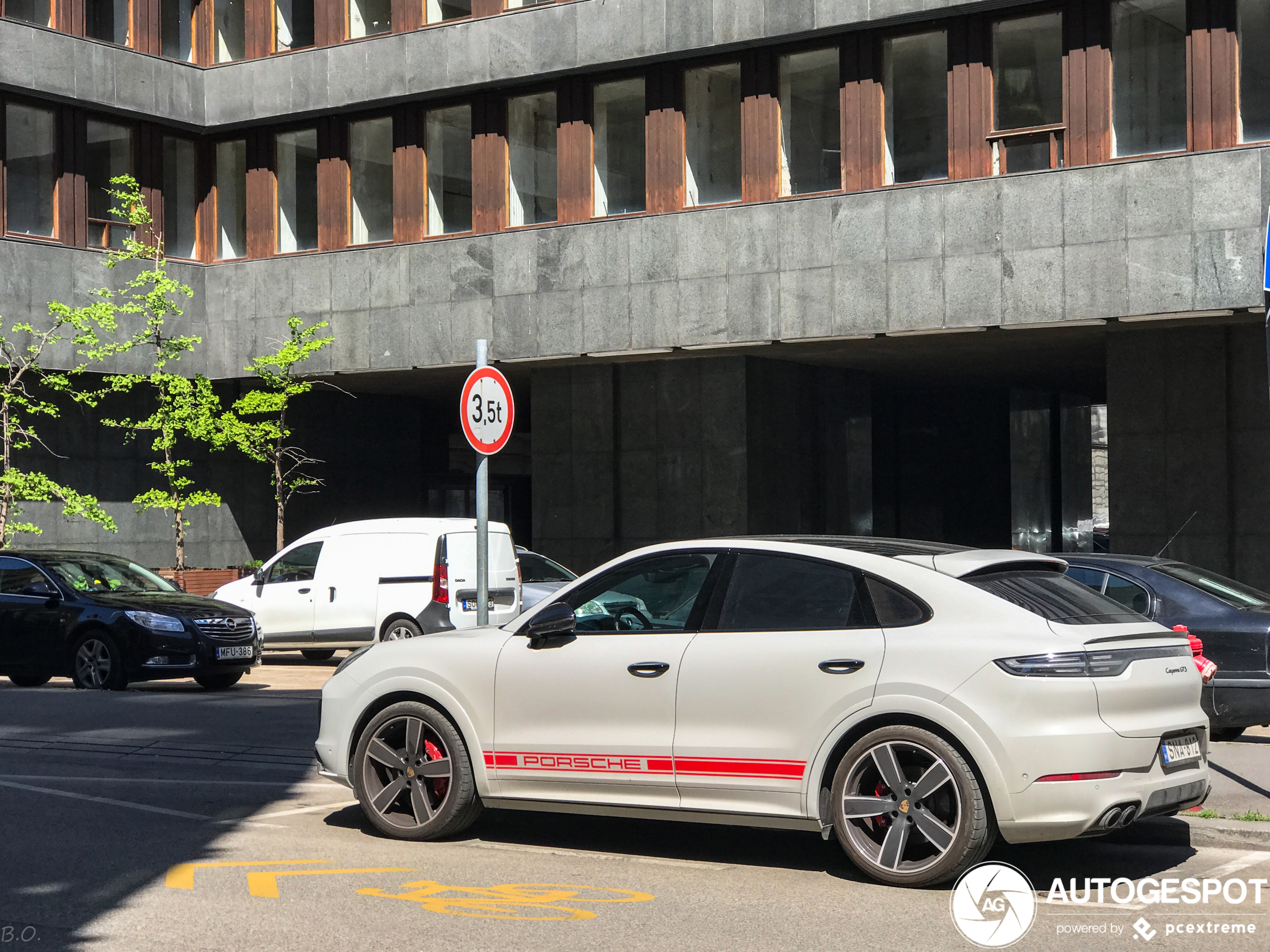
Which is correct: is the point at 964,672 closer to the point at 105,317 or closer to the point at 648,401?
the point at 648,401

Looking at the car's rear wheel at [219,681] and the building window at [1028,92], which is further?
the building window at [1028,92]

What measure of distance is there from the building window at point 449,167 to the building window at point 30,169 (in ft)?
21.8

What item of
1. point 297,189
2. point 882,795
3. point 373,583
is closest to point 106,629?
point 373,583

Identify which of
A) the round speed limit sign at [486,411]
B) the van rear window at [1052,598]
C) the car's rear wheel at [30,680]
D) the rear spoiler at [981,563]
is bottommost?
the car's rear wheel at [30,680]

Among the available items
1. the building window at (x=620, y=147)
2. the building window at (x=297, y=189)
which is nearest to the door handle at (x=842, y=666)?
the building window at (x=620, y=147)

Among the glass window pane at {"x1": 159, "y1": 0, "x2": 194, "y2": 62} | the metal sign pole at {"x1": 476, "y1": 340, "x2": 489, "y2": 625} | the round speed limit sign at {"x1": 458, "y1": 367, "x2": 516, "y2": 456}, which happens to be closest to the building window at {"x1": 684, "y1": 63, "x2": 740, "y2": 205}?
the glass window pane at {"x1": 159, "y1": 0, "x2": 194, "y2": 62}

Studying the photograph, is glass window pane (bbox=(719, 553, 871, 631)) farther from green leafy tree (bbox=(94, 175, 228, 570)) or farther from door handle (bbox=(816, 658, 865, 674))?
green leafy tree (bbox=(94, 175, 228, 570))

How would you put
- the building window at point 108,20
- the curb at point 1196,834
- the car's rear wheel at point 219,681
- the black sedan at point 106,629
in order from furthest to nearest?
the building window at point 108,20 → the car's rear wheel at point 219,681 → the black sedan at point 106,629 → the curb at point 1196,834

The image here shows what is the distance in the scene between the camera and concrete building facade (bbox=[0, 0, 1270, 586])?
2069 cm

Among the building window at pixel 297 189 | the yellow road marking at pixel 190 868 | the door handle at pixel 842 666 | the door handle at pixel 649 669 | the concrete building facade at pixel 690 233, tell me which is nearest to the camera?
the door handle at pixel 842 666

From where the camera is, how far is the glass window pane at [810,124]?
2291cm

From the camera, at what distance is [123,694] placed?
1568 cm

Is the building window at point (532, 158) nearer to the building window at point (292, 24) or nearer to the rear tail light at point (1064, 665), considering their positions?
the building window at point (292, 24)

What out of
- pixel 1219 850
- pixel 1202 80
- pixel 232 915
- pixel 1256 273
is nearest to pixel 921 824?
pixel 1219 850
